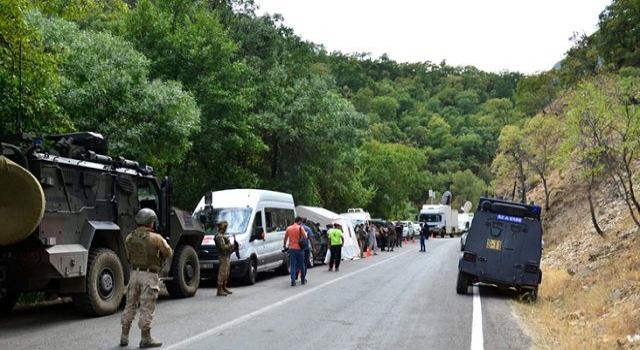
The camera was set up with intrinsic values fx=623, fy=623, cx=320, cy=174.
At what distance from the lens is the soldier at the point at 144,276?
788cm

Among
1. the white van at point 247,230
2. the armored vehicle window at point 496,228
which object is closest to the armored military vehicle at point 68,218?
the white van at point 247,230

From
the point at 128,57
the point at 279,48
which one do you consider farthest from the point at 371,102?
the point at 128,57

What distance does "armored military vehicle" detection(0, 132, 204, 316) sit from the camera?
905 cm

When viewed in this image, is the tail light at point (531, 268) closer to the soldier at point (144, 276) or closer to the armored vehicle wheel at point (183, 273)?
the armored vehicle wheel at point (183, 273)

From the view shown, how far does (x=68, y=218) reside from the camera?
10203 millimetres

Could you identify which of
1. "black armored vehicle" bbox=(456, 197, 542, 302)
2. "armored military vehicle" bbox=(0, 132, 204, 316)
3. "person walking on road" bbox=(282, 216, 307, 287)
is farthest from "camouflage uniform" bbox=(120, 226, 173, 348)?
"black armored vehicle" bbox=(456, 197, 542, 302)

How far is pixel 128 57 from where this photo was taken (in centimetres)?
1770

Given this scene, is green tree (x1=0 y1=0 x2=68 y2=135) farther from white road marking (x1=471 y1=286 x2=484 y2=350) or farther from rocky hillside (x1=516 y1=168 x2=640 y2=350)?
rocky hillside (x1=516 y1=168 x2=640 y2=350)

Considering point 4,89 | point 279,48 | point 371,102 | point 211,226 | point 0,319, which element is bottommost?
point 0,319

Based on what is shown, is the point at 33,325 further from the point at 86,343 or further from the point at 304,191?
the point at 304,191

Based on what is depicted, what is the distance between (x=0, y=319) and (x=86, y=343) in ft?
10.6

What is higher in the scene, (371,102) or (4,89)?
(371,102)

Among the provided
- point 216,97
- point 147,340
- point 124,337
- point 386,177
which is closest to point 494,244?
point 147,340

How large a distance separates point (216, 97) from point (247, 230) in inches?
336
